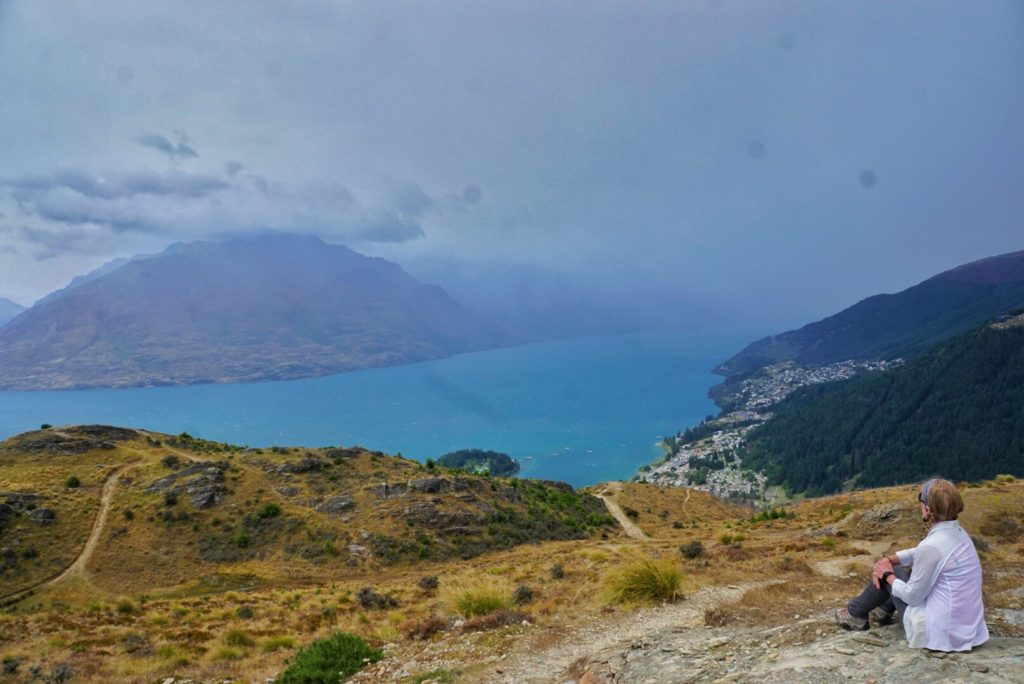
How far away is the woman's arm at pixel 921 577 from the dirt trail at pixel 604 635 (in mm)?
4312

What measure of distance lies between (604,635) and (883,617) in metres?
4.90

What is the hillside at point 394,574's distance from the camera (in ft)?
24.5

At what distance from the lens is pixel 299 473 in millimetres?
42188

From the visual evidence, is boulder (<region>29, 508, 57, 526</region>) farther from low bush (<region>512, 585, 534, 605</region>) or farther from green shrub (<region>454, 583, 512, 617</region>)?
low bush (<region>512, 585, 534, 605</region>)

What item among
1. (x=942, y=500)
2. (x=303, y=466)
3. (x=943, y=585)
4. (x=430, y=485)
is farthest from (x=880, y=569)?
(x=303, y=466)

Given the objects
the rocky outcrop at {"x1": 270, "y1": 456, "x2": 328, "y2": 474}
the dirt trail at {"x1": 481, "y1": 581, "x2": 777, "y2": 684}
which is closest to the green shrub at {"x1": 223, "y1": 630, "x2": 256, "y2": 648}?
the dirt trail at {"x1": 481, "y1": 581, "x2": 777, "y2": 684}

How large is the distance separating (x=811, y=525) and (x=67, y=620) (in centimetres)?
3372

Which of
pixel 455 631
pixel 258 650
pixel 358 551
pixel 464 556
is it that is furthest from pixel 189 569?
pixel 455 631

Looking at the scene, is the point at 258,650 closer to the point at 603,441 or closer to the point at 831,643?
the point at 831,643

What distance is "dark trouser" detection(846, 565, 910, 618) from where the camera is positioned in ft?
18.6

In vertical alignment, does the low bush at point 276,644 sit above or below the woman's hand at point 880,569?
below

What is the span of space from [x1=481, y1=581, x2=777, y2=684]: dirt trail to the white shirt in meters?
4.40

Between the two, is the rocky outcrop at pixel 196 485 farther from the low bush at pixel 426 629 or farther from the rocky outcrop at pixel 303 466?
the low bush at pixel 426 629

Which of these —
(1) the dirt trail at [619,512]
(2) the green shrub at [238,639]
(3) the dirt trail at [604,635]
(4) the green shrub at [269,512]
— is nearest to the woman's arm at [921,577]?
(3) the dirt trail at [604,635]
